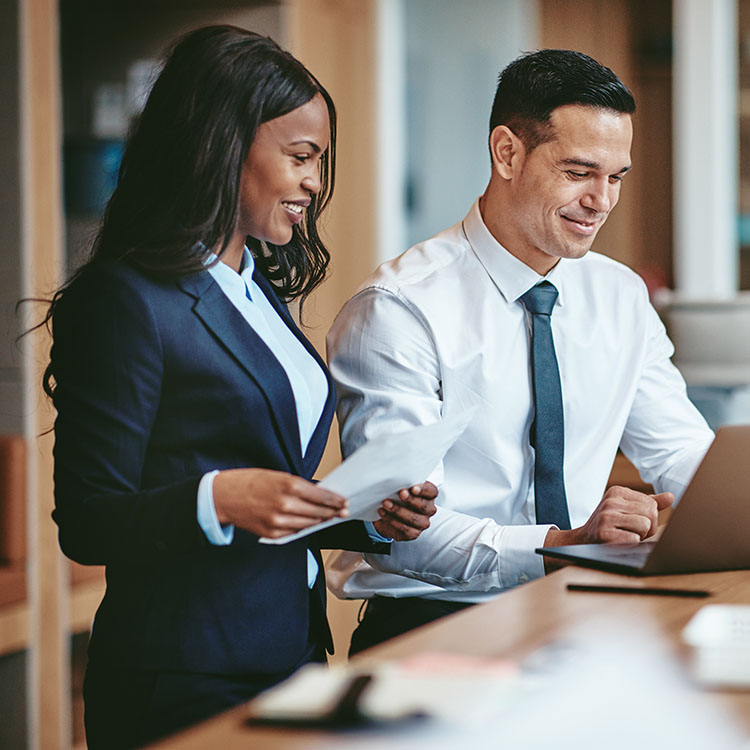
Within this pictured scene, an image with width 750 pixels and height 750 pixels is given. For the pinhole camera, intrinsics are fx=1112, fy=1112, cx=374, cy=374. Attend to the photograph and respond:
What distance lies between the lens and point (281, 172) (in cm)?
145

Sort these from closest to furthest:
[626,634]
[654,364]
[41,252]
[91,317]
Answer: [626,634] → [91,317] → [654,364] → [41,252]

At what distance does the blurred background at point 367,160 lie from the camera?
8.51 feet

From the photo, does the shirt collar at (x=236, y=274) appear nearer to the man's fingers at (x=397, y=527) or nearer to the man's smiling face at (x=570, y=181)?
the man's fingers at (x=397, y=527)

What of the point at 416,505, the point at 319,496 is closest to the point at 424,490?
the point at 416,505

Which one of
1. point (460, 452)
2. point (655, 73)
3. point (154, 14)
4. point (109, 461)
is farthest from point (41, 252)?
point (655, 73)

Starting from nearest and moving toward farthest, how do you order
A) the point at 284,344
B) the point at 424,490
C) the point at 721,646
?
the point at 721,646 → the point at 424,490 → the point at 284,344

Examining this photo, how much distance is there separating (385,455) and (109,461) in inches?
12.8

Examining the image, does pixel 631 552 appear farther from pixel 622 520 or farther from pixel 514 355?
pixel 514 355

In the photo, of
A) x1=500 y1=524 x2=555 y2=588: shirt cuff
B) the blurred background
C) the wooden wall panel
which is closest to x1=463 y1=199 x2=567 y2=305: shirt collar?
x1=500 y1=524 x2=555 y2=588: shirt cuff

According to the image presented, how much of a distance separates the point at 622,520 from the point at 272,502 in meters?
0.55

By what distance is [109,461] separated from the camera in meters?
1.26

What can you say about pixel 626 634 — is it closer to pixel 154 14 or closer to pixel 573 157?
pixel 573 157

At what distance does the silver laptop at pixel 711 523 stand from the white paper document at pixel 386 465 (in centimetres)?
24

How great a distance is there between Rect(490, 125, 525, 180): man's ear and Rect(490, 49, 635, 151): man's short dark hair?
0.04ft
